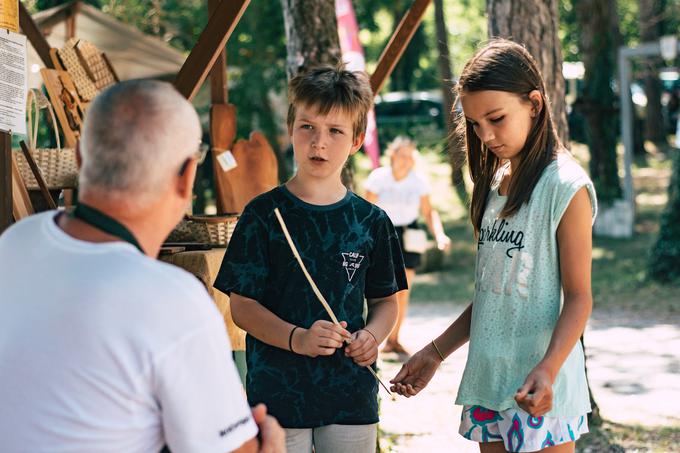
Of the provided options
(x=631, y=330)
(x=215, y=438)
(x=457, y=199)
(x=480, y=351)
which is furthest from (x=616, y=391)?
(x=457, y=199)

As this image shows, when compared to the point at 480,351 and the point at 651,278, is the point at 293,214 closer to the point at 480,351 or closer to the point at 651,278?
the point at 480,351

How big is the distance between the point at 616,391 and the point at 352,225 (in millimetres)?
4245

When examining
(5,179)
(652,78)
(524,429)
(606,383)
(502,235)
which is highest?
(5,179)

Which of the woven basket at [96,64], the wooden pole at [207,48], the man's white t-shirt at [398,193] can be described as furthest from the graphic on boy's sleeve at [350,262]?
the man's white t-shirt at [398,193]

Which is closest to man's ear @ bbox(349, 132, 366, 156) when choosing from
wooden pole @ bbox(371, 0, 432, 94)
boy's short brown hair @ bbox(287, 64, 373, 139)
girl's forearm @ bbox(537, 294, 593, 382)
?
boy's short brown hair @ bbox(287, 64, 373, 139)

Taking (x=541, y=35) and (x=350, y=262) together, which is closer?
(x=350, y=262)

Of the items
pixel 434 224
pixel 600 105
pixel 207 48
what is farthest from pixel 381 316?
pixel 600 105

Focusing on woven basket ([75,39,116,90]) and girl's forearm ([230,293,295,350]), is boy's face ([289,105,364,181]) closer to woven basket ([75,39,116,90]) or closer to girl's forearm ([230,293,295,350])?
girl's forearm ([230,293,295,350])

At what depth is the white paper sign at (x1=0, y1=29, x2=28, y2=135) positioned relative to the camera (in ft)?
10.4

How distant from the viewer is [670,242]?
35.1 feet

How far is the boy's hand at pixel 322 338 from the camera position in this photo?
2678 mm

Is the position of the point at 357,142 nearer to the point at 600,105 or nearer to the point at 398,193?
the point at 398,193

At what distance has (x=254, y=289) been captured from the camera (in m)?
2.85

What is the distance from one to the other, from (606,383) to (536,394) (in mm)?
4708
